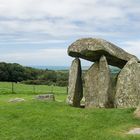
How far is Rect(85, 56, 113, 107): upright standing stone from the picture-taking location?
25.9 meters

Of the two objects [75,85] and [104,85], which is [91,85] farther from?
[104,85]

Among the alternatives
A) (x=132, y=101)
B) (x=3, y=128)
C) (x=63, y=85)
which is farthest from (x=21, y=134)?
(x=63, y=85)

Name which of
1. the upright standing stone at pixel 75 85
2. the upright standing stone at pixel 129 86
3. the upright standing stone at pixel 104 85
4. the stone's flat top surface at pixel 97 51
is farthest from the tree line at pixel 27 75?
the upright standing stone at pixel 129 86

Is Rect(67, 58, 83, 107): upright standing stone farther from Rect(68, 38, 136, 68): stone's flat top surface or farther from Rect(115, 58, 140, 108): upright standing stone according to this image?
Rect(115, 58, 140, 108): upright standing stone

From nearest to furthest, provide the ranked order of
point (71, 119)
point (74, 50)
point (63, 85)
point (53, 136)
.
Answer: point (53, 136), point (71, 119), point (74, 50), point (63, 85)

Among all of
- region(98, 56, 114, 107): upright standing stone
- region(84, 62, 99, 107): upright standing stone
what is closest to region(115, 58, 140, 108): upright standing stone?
region(98, 56, 114, 107): upright standing stone

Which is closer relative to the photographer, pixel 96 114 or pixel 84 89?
pixel 96 114

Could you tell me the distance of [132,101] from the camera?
25.0 meters

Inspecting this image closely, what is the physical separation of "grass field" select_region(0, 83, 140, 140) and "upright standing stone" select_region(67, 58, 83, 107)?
74.1 inches

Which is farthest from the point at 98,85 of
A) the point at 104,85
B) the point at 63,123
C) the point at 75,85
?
the point at 63,123

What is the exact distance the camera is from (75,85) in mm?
27188

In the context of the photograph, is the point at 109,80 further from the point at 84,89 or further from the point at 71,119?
the point at 71,119

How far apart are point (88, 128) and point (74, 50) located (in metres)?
7.53

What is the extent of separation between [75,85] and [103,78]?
1.88 meters
